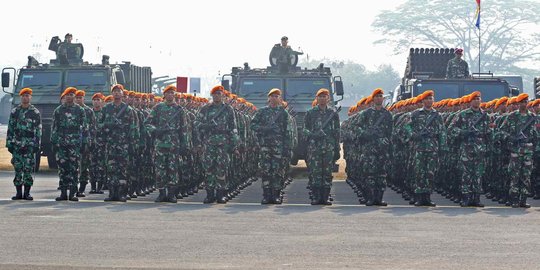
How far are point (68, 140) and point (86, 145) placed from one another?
1690 millimetres

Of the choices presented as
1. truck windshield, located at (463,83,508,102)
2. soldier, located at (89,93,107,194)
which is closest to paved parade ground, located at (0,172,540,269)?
soldier, located at (89,93,107,194)

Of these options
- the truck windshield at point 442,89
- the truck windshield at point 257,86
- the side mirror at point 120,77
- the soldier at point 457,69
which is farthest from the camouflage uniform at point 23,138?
the soldier at point 457,69

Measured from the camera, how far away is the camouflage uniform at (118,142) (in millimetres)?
17516

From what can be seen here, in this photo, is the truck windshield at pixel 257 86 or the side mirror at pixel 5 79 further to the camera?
the truck windshield at pixel 257 86

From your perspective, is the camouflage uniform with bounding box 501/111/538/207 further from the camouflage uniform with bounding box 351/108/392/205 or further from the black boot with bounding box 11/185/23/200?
the black boot with bounding box 11/185/23/200

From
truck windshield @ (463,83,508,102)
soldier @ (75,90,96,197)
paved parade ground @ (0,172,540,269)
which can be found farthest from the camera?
truck windshield @ (463,83,508,102)

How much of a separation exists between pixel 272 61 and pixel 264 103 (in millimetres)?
1526

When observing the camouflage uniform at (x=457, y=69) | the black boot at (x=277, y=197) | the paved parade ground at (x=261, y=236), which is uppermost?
the camouflage uniform at (x=457, y=69)

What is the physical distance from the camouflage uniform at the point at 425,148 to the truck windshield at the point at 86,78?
10613mm

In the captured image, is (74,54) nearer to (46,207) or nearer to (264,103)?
(264,103)

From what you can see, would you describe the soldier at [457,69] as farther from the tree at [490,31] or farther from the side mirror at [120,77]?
the tree at [490,31]

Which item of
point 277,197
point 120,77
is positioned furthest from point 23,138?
point 120,77

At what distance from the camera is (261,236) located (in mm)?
12609

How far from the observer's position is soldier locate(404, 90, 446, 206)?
56.6ft
